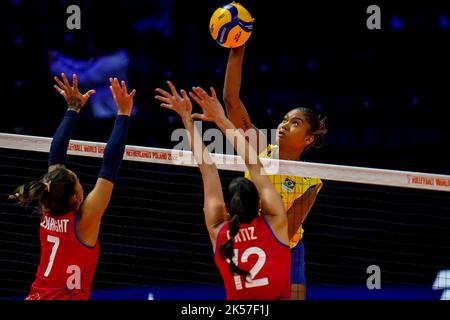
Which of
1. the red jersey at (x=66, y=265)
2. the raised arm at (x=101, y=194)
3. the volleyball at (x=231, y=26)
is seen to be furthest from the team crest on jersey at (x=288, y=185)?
the red jersey at (x=66, y=265)

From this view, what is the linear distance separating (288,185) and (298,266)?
2.00 ft

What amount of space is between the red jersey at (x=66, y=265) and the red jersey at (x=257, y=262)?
0.82m

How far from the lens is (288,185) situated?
6180mm

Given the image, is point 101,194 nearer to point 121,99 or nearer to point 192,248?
point 121,99

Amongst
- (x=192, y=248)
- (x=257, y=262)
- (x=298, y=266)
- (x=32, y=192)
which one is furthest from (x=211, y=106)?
(x=192, y=248)

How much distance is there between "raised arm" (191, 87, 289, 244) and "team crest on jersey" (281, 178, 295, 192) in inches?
48.8

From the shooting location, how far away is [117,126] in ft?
16.7

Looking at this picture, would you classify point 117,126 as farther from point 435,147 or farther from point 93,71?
point 435,147

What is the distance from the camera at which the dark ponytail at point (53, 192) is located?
481 centimetres

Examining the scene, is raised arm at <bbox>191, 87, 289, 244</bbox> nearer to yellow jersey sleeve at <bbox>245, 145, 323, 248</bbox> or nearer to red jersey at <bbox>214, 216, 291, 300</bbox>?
red jersey at <bbox>214, 216, 291, 300</bbox>

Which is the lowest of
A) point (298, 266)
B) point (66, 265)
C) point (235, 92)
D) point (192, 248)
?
point (66, 265)

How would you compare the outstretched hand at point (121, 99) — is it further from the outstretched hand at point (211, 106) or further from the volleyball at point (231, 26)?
the volleyball at point (231, 26)

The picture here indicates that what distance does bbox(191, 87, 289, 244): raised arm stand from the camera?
15.6ft

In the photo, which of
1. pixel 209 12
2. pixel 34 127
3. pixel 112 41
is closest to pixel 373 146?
pixel 209 12
